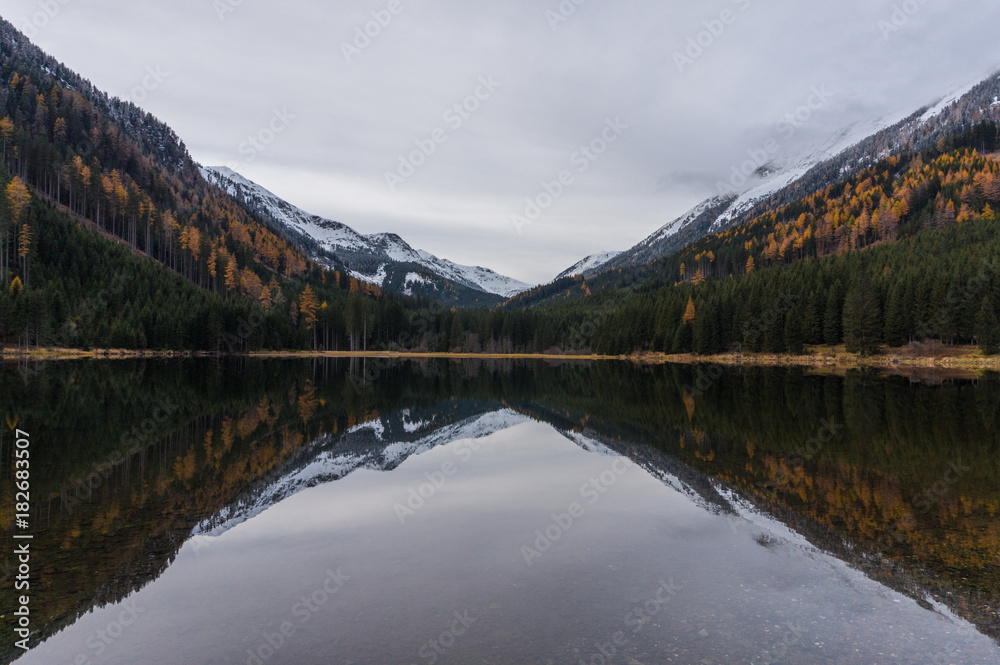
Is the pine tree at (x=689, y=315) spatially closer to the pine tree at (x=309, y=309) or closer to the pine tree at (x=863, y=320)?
the pine tree at (x=863, y=320)

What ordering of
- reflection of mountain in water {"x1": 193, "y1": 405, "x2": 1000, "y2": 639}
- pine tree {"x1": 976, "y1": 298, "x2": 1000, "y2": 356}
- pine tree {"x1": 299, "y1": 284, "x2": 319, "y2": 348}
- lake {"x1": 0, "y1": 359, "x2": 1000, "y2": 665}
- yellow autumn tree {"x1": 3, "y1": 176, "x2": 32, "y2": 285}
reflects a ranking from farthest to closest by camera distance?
1. pine tree {"x1": 299, "y1": 284, "x2": 319, "y2": 348}
2. yellow autumn tree {"x1": 3, "y1": 176, "x2": 32, "y2": 285}
3. pine tree {"x1": 976, "y1": 298, "x2": 1000, "y2": 356}
4. reflection of mountain in water {"x1": 193, "y1": 405, "x2": 1000, "y2": 639}
5. lake {"x1": 0, "y1": 359, "x2": 1000, "y2": 665}

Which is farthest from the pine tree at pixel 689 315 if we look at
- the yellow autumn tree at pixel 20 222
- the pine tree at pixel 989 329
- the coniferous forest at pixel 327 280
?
the yellow autumn tree at pixel 20 222

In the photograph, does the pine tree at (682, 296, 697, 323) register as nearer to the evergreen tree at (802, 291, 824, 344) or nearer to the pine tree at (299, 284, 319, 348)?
the evergreen tree at (802, 291, 824, 344)

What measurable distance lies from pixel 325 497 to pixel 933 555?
14.0m

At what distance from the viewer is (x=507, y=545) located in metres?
11.4

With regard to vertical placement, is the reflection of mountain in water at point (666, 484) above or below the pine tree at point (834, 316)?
below

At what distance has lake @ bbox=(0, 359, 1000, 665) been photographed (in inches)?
293

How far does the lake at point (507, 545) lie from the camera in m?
7.44

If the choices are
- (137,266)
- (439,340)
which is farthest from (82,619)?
(439,340)

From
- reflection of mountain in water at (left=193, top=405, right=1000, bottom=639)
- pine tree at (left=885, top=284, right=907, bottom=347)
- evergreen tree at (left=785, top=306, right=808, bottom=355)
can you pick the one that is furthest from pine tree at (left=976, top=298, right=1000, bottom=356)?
reflection of mountain in water at (left=193, top=405, right=1000, bottom=639)

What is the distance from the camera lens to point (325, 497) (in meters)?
15.1

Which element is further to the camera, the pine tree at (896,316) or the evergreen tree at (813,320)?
the evergreen tree at (813,320)

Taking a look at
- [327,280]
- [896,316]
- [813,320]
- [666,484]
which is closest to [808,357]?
[813,320]

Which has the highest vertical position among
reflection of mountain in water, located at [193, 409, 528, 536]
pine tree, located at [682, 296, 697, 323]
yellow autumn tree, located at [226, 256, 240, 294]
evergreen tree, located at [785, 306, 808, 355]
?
yellow autumn tree, located at [226, 256, 240, 294]
